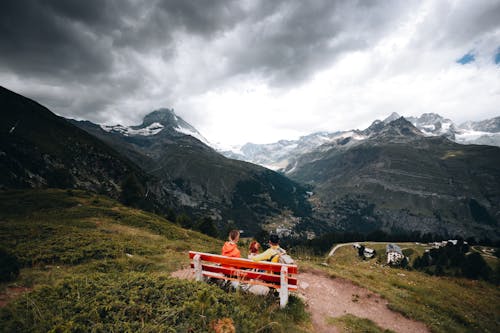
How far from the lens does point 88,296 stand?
20.9 feet

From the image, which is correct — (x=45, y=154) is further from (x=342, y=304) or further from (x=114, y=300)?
(x=342, y=304)

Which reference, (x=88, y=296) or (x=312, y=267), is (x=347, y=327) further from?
(x=88, y=296)

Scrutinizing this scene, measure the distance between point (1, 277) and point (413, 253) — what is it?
14888 centimetres

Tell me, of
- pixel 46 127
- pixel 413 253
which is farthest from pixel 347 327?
pixel 46 127

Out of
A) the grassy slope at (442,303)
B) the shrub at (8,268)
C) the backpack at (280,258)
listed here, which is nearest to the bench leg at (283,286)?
the backpack at (280,258)

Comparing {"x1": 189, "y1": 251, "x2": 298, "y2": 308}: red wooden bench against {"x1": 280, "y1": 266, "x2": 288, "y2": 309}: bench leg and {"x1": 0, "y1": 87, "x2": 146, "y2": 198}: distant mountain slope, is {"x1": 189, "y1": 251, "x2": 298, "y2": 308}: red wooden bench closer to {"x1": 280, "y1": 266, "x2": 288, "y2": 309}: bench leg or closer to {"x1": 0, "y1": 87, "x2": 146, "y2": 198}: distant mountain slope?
{"x1": 280, "y1": 266, "x2": 288, "y2": 309}: bench leg

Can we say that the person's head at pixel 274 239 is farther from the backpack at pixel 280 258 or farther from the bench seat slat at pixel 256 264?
the bench seat slat at pixel 256 264

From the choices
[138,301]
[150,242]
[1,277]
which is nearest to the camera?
[138,301]

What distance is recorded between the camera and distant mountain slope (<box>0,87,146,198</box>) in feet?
336

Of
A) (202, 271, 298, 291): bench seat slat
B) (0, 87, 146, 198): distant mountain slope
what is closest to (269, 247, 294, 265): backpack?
(202, 271, 298, 291): bench seat slat

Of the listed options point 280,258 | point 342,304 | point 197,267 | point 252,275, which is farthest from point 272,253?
point 342,304

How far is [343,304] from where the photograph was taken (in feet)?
40.9

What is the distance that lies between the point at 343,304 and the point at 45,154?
552 feet

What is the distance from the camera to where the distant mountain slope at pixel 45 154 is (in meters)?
102
